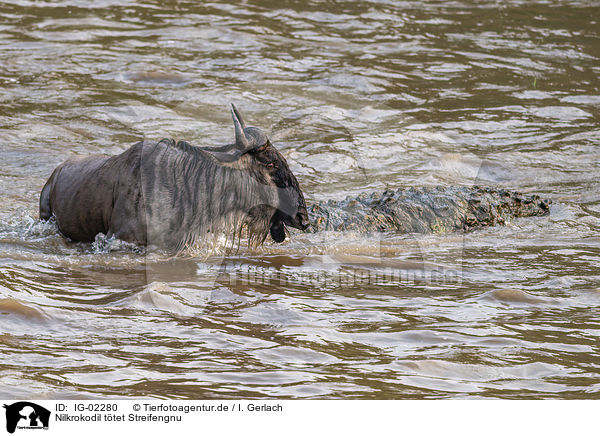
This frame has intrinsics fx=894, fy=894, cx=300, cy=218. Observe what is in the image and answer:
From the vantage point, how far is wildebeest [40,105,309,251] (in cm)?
748

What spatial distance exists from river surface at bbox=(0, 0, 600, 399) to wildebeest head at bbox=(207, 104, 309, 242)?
0.31 meters

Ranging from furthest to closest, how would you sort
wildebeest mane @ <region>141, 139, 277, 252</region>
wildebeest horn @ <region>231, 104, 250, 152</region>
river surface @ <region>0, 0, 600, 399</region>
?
wildebeest mane @ <region>141, 139, 277, 252</region>, wildebeest horn @ <region>231, 104, 250, 152</region>, river surface @ <region>0, 0, 600, 399</region>

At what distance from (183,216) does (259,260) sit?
2.48ft

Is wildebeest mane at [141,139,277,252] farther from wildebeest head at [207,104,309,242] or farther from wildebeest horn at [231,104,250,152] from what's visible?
wildebeest horn at [231,104,250,152]

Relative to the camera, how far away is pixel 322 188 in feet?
32.7
